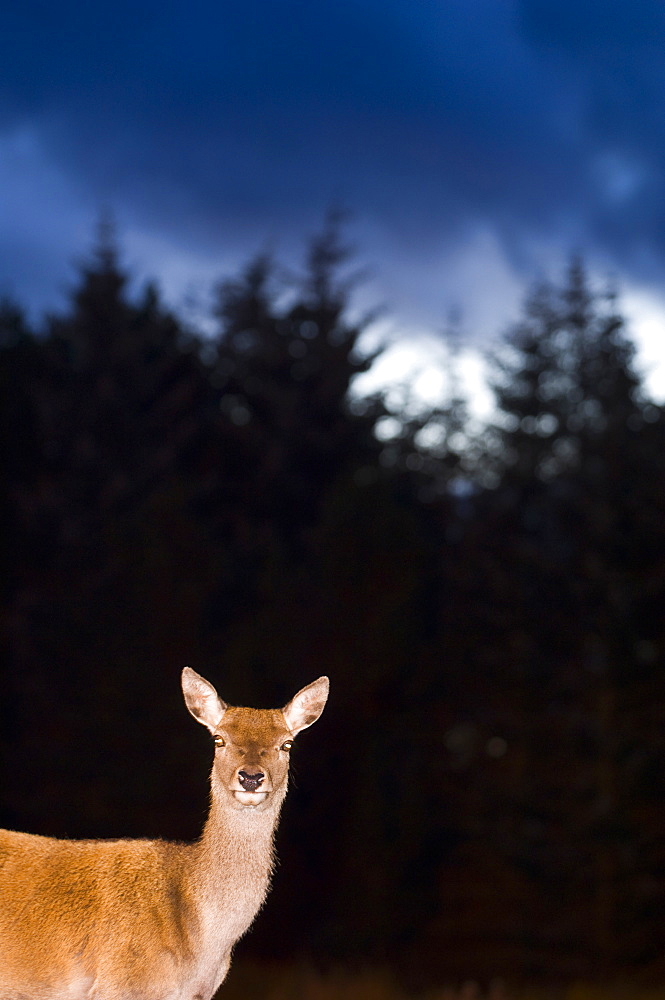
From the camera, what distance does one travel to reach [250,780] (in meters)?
4.81

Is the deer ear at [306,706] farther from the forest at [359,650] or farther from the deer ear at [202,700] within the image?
the forest at [359,650]

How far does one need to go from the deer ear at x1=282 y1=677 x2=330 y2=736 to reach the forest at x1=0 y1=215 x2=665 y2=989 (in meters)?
15.1

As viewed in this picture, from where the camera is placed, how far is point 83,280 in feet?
127

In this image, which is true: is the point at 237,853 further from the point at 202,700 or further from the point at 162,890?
the point at 202,700

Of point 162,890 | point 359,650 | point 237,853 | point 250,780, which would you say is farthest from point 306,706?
point 359,650

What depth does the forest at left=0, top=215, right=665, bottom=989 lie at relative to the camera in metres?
23.7

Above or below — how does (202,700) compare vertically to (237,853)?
above

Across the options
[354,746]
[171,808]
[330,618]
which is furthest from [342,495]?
[171,808]

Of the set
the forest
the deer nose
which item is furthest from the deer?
the forest

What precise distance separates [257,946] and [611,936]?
8995 mm

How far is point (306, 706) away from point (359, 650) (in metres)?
19.7

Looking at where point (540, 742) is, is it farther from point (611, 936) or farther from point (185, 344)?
point (185, 344)

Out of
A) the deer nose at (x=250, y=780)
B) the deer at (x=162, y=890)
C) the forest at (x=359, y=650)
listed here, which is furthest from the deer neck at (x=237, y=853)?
the forest at (x=359, y=650)

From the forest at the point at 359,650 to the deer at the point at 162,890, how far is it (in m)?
14.9
